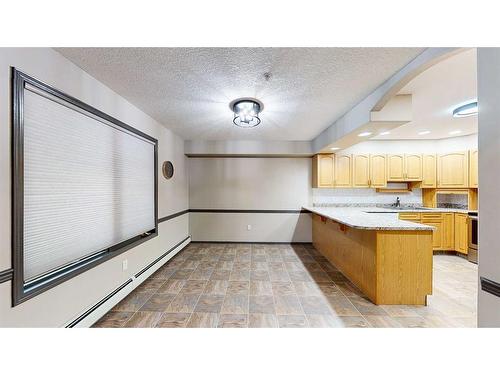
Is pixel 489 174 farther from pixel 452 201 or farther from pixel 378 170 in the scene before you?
pixel 452 201

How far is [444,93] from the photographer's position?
2566mm

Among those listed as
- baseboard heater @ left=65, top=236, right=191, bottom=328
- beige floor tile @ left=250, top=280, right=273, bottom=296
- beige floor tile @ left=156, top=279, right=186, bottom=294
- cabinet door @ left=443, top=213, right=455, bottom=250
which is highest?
cabinet door @ left=443, top=213, right=455, bottom=250

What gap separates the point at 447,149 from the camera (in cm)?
465

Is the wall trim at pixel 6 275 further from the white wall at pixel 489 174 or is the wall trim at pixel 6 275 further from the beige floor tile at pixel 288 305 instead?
the white wall at pixel 489 174

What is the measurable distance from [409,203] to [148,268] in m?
5.67

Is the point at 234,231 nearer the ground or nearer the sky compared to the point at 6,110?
nearer the ground

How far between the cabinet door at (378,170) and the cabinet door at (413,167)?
488 mm

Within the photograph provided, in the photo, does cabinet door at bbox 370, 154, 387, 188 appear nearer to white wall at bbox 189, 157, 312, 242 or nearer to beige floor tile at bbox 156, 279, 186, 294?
white wall at bbox 189, 157, 312, 242

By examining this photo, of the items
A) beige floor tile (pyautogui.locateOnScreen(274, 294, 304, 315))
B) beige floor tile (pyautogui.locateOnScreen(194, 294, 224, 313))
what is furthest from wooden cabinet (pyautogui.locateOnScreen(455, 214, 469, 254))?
beige floor tile (pyautogui.locateOnScreen(194, 294, 224, 313))

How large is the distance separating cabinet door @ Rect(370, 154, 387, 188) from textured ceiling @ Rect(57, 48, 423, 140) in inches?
89.4

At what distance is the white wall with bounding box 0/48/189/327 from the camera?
127 cm

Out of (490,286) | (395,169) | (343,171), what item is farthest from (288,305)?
(395,169)
